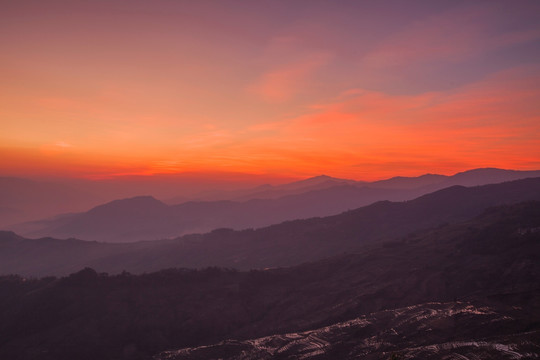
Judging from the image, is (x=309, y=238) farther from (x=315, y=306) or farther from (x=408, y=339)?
(x=408, y=339)

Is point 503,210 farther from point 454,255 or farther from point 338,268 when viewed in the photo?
point 338,268

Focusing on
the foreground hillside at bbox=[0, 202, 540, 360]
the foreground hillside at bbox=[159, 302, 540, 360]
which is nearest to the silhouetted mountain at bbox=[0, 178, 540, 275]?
the foreground hillside at bbox=[0, 202, 540, 360]

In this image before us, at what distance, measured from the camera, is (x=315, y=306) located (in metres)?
76.8

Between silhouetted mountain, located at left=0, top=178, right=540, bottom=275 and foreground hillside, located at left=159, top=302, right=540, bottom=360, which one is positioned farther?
silhouetted mountain, located at left=0, top=178, right=540, bottom=275

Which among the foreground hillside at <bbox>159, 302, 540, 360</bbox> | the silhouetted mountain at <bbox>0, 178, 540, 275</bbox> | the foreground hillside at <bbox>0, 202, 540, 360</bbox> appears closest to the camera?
the foreground hillside at <bbox>159, 302, 540, 360</bbox>

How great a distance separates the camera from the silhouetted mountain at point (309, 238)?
15700 centimetres

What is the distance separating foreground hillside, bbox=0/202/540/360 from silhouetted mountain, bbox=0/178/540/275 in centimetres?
5413

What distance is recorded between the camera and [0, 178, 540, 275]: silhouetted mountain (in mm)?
157000

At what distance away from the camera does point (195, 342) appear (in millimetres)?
69000

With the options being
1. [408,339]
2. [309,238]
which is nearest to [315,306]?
[408,339]

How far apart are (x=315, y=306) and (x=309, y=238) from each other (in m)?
92.2

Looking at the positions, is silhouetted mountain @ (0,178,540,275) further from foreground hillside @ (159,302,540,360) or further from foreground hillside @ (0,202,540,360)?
foreground hillside @ (159,302,540,360)

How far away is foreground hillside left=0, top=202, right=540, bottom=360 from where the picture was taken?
55094mm

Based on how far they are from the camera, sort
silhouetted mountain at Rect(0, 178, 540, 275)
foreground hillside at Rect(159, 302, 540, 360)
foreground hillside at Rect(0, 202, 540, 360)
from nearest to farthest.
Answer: foreground hillside at Rect(159, 302, 540, 360)
foreground hillside at Rect(0, 202, 540, 360)
silhouetted mountain at Rect(0, 178, 540, 275)
